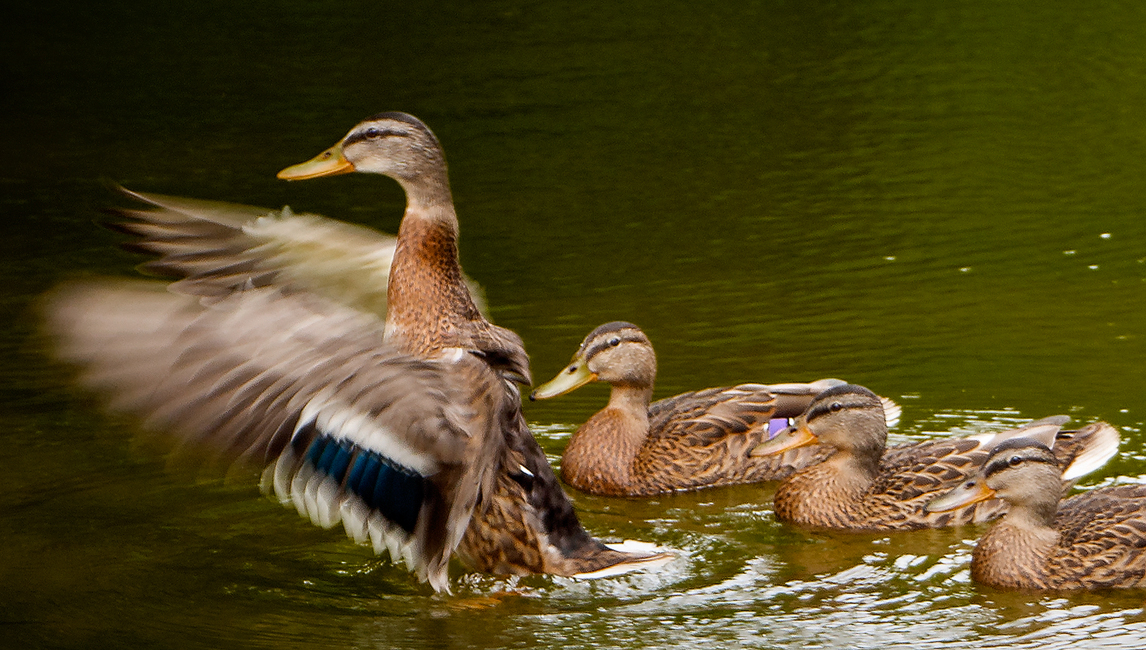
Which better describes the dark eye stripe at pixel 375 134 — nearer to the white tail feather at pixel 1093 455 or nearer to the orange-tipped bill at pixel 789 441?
the orange-tipped bill at pixel 789 441

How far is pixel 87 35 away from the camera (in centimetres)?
2033

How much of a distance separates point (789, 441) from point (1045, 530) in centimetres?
124

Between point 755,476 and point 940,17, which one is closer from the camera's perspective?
A: point 755,476

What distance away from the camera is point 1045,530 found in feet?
20.8

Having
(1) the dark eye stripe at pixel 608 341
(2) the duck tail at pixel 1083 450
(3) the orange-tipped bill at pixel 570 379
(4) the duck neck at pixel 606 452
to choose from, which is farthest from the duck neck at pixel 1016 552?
(3) the orange-tipped bill at pixel 570 379

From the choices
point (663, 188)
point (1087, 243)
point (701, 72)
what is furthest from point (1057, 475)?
point (701, 72)

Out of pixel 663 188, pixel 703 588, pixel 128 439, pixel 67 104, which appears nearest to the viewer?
pixel 703 588

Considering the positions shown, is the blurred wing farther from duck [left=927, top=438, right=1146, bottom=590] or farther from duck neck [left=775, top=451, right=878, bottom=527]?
duck [left=927, top=438, right=1146, bottom=590]

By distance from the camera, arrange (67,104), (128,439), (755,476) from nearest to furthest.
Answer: (755,476) → (128,439) → (67,104)

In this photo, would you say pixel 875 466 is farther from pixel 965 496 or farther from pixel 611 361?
pixel 611 361

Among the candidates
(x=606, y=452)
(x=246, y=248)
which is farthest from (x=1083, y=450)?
(x=246, y=248)

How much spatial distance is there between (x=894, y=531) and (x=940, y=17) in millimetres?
13074

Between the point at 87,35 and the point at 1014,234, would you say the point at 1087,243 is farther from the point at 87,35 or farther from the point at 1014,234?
the point at 87,35

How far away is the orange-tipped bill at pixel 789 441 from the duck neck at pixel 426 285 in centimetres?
148
